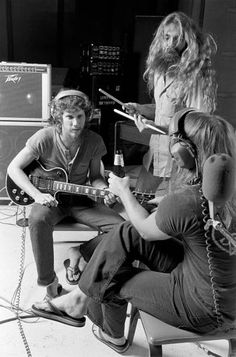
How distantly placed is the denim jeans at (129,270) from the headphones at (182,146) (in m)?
0.31

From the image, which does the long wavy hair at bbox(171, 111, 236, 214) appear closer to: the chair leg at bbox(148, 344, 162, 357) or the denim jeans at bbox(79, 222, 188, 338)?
the denim jeans at bbox(79, 222, 188, 338)

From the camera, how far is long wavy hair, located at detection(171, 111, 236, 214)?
3.53 ft

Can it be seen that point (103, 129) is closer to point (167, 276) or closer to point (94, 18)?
point (94, 18)

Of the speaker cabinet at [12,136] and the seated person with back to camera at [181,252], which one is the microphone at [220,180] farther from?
the speaker cabinet at [12,136]

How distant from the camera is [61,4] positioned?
3.79 metres

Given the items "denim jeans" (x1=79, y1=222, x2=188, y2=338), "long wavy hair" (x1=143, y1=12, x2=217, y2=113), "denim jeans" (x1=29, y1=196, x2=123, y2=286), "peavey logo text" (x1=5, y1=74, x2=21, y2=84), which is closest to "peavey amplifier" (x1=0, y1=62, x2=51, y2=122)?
"peavey logo text" (x1=5, y1=74, x2=21, y2=84)

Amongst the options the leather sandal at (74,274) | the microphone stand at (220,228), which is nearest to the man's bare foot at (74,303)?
the leather sandal at (74,274)

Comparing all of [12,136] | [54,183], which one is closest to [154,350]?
[54,183]

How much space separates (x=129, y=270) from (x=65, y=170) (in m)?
0.75

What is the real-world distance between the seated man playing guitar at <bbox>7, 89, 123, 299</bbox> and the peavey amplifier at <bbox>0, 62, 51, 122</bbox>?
2.32 ft

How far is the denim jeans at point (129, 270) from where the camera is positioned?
1.23m

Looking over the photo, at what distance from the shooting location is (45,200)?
1816mm

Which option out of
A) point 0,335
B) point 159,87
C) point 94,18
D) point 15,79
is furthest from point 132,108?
point 94,18

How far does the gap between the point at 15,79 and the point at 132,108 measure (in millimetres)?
925
